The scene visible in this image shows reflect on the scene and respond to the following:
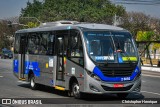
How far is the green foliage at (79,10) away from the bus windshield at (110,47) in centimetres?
7377

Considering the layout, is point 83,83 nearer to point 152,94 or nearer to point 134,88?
point 134,88

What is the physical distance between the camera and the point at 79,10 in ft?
337

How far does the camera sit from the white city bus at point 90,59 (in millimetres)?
14742

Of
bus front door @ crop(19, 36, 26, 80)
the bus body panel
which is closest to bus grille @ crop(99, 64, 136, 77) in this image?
the bus body panel

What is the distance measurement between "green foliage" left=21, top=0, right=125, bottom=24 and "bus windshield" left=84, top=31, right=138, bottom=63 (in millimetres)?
73771

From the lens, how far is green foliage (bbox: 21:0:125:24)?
9244 cm

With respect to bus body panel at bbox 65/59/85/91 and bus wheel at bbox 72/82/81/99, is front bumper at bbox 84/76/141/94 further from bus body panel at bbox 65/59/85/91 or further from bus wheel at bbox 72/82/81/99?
bus wheel at bbox 72/82/81/99

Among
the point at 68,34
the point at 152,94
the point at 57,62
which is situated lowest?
the point at 152,94

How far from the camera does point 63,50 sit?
653 inches

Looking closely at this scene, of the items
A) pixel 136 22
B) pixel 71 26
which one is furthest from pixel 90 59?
pixel 136 22

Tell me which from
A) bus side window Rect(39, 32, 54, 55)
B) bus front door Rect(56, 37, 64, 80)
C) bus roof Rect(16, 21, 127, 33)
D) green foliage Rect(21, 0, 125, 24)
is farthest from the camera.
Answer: green foliage Rect(21, 0, 125, 24)

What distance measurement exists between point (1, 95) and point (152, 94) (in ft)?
19.5

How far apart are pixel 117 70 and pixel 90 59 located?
99 cm

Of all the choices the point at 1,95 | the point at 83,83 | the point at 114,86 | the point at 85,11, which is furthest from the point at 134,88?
the point at 85,11
